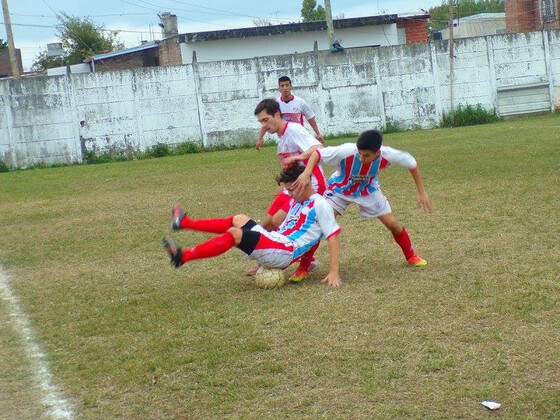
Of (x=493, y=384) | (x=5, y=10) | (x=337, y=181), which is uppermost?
(x=5, y=10)

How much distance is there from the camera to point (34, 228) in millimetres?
12203

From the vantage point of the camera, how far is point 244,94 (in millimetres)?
27125

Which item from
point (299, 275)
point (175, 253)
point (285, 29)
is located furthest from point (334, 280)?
point (285, 29)

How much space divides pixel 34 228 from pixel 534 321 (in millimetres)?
8171

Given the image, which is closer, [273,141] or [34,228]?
[34,228]

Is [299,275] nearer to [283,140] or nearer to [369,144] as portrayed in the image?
[369,144]

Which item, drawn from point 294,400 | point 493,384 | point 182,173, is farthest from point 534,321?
point 182,173

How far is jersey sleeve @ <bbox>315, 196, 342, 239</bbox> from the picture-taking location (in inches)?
296

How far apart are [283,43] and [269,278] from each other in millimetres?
31833

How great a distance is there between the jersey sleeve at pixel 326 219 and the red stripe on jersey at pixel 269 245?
32cm

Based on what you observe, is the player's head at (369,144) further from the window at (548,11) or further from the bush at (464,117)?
the window at (548,11)

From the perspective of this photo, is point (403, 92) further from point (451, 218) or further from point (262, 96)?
point (451, 218)

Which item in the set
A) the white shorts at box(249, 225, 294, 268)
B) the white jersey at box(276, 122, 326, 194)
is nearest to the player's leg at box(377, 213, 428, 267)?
the white jersey at box(276, 122, 326, 194)

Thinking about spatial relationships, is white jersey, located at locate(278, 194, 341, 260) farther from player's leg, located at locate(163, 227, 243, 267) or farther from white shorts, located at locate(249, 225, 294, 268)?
player's leg, located at locate(163, 227, 243, 267)
